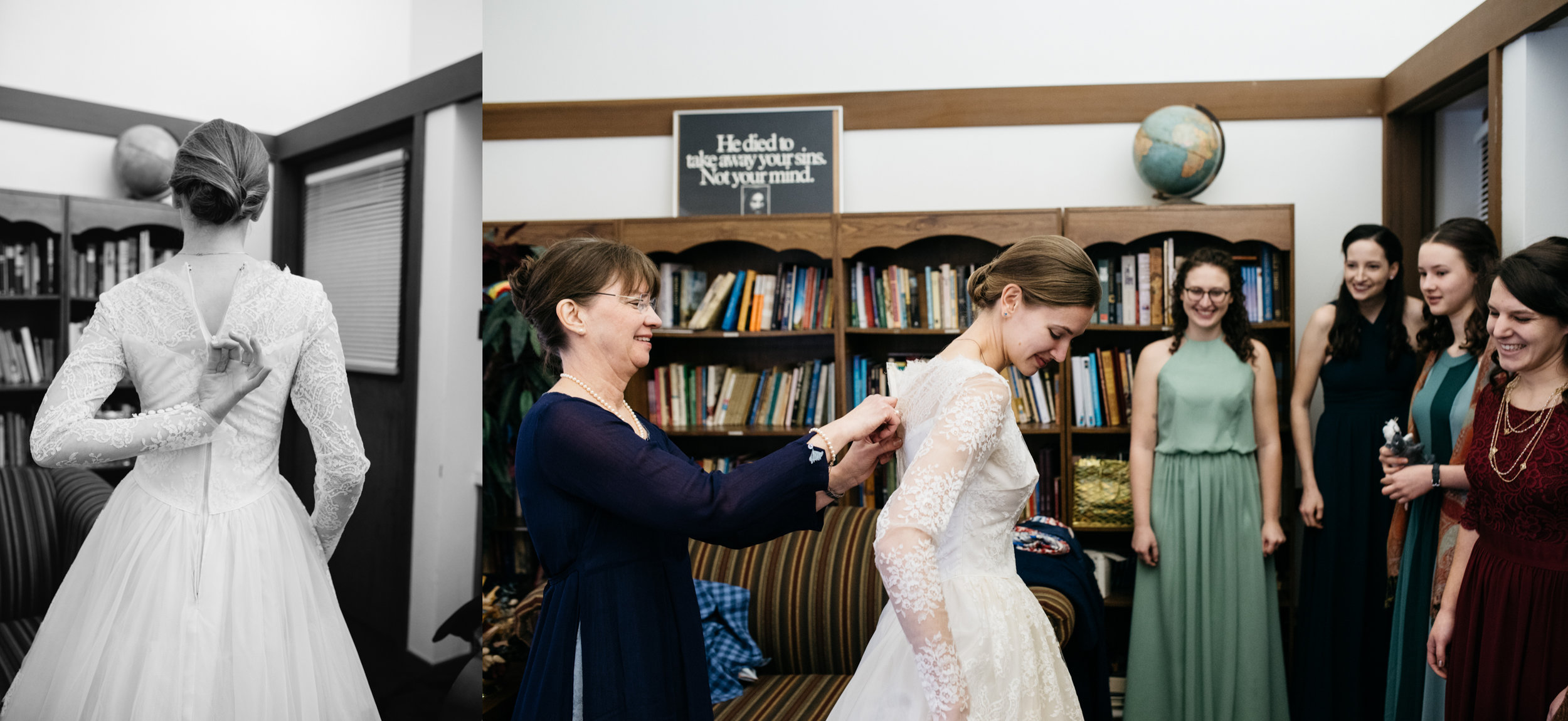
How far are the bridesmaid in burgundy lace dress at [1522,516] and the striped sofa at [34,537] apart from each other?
2.59 metres

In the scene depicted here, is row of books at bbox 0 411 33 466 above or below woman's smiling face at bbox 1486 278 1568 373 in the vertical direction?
below

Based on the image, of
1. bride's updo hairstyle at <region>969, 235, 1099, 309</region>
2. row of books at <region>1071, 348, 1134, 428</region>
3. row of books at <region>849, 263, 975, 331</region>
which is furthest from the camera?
row of books at <region>849, 263, 975, 331</region>

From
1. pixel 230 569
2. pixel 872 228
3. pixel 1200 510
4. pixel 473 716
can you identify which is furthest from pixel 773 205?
pixel 230 569

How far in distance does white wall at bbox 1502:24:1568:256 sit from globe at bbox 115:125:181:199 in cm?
310

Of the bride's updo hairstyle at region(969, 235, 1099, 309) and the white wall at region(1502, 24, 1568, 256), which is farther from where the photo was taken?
the white wall at region(1502, 24, 1568, 256)

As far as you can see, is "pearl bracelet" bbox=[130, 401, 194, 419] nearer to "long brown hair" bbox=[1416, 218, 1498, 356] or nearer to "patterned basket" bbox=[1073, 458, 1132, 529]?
"long brown hair" bbox=[1416, 218, 1498, 356]

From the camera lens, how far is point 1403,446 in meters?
2.48

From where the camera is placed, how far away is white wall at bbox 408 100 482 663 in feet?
4.74

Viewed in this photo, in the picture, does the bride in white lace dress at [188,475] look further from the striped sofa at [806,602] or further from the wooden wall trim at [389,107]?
the striped sofa at [806,602]

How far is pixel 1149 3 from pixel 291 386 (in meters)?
3.55

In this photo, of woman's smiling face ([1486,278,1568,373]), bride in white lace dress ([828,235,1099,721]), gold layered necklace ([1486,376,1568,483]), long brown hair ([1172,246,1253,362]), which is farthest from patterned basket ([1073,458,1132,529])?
bride in white lace dress ([828,235,1099,721])

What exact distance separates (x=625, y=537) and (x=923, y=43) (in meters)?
3.02

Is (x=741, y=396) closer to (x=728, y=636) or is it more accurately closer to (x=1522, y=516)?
(x=728, y=636)

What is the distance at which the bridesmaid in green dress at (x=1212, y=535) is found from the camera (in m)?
2.87
